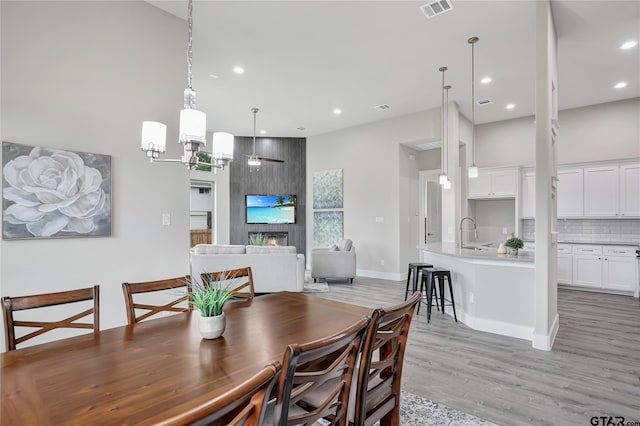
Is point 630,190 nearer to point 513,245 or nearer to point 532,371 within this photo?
point 513,245

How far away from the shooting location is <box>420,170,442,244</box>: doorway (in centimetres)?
747

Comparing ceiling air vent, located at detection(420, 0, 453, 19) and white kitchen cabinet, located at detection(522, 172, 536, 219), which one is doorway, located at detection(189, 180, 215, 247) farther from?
white kitchen cabinet, located at detection(522, 172, 536, 219)

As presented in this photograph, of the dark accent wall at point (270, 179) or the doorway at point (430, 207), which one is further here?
the dark accent wall at point (270, 179)

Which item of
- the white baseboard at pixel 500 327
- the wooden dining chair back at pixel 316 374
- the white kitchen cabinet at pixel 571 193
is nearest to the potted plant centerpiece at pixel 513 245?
the white baseboard at pixel 500 327

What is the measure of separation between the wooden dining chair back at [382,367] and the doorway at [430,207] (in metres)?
6.15

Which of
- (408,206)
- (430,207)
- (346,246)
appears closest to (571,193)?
(430,207)

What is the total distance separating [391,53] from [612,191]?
4.70 meters

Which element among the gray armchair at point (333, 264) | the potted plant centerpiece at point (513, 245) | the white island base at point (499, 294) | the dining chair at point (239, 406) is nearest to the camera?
the dining chair at point (239, 406)

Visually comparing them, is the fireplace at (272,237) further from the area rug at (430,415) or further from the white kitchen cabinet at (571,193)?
the area rug at (430,415)

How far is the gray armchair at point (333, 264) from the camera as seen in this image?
6461mm

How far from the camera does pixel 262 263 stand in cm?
532

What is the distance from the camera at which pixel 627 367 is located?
2799 millimetres

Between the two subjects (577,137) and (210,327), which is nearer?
(210,327)

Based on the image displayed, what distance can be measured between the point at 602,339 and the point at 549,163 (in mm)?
2008
